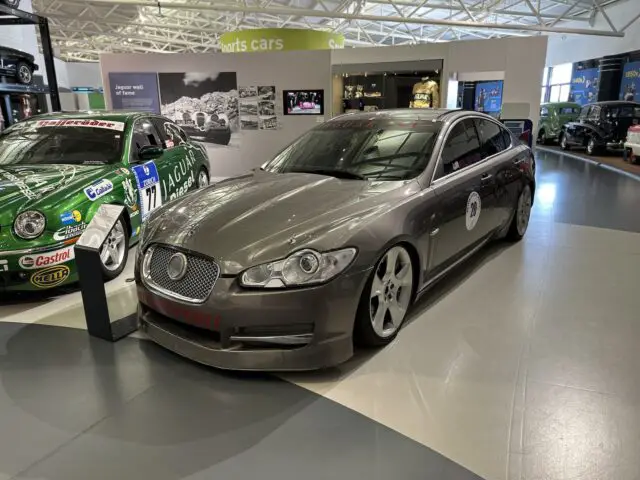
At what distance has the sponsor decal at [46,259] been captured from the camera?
10.1ft

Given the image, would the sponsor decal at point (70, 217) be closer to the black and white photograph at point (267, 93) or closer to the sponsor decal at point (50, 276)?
the sponsor decal at point (50, 276)

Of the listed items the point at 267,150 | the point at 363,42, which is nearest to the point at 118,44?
the point at 363,42

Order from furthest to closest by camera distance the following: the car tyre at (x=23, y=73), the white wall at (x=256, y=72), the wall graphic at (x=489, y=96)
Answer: the wall graphic at (x=489, y=96)
the white wall at (x=256, y=72)
the car tyre at (x=23, y=73)

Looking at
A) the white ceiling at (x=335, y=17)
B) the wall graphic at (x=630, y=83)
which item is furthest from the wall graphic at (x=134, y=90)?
the wall graphic at (x=630, y=83)

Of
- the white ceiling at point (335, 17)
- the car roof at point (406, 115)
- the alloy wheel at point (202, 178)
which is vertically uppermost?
the white ceiling at point (335, 17)

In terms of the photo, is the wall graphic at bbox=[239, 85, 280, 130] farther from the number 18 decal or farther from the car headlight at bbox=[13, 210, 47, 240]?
the car headlight at bbox=[13, 210, 47, 240]

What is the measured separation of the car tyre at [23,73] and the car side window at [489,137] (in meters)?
7.79

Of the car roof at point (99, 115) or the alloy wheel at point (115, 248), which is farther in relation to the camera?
the car roof at point (99, 115)

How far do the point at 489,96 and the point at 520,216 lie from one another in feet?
31.8

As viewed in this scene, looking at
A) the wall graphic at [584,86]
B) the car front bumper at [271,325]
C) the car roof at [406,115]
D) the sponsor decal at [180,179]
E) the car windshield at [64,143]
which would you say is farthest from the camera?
the wall graphic at [584,86]

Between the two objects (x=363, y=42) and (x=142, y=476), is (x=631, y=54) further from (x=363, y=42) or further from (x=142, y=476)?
(x=142, y=476)

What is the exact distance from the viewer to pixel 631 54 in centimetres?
1541

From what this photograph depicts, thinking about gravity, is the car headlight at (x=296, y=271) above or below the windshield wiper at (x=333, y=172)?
below

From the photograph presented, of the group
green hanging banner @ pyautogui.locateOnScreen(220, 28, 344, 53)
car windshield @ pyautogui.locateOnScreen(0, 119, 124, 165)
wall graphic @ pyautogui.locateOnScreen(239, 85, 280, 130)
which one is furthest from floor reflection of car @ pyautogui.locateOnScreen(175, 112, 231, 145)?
car windshield @ pyautogui.locateOnScreen(0, 119, 124, 165)
